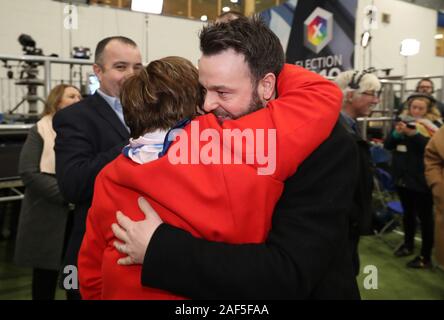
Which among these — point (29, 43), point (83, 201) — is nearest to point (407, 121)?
point (83, 201)

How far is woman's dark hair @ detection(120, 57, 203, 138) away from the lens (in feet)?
3.09

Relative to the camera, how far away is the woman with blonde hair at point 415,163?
3.61 metres

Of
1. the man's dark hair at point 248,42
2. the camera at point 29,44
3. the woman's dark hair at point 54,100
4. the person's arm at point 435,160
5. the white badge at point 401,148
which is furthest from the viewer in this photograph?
the camera at point 29,44

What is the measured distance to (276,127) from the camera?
2.47ft

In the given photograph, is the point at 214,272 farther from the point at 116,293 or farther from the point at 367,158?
the point at 367,158

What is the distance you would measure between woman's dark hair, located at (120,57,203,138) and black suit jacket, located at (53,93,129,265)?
1.44 feet

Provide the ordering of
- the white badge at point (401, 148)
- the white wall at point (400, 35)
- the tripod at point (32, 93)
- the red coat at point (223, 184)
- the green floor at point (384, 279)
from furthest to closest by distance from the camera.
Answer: the white wall at point (400, 35)
the white badge at point (401, 148)
the tripod at point (32, 93)
the green floor at point (384, 279)
the red coat at point (223, 184)

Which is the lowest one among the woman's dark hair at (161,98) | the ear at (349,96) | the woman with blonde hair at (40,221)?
the woman with blonde hair at (40,221)

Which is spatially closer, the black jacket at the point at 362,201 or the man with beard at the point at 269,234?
the man with beard at the point at 269,234

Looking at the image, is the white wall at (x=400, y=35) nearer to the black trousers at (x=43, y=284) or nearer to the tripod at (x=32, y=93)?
the tripod at (x=32, y=93)

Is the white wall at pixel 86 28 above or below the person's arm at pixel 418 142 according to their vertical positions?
above

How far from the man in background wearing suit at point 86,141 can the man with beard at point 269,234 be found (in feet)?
1.91

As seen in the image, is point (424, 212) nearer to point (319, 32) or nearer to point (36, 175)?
point (319, 32)

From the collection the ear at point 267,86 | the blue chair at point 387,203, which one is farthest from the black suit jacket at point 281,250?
the blue chair at point 387,203
